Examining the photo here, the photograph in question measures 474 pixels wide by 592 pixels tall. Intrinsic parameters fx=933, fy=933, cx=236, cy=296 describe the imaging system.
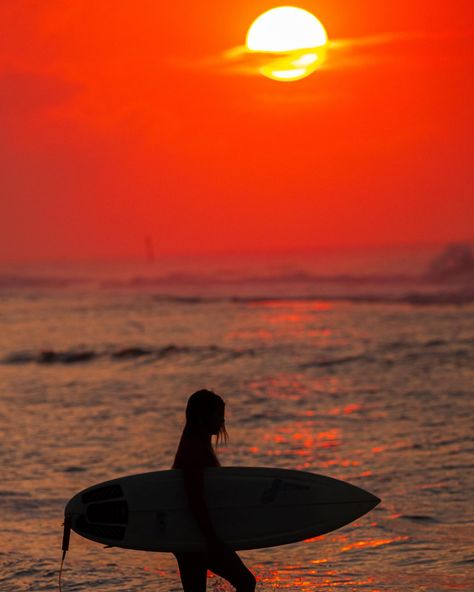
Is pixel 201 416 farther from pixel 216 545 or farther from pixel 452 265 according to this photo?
pixel 452 265

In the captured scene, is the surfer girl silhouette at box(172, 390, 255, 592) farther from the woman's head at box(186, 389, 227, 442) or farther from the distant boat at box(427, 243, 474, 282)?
the distant boat at box(427, 243, 474, 282)

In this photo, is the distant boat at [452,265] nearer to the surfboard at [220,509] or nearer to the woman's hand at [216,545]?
the surfboard at [220,509]

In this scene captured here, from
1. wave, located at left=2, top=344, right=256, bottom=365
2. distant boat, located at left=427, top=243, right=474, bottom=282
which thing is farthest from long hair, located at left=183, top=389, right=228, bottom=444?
distant boat, located at left=427, top=243, right=474, bottom=282

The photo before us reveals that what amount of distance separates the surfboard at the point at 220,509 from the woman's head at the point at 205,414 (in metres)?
0.36

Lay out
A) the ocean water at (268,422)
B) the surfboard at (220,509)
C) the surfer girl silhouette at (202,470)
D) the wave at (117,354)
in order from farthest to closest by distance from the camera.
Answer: the wave at (117,354)
the ocean water at (268,422)
the surfboard at (220,509)
the surfer girl silhouette at (202,470)

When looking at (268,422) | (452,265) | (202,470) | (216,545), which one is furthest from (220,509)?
(452,265)

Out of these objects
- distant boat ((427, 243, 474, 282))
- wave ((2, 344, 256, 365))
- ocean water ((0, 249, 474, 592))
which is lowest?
ocean water ((0, 249, 474, 592))

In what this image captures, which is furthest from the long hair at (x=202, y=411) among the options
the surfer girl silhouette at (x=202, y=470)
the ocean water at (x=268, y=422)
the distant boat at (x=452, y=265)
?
the distant boat at (x=452, y=265)

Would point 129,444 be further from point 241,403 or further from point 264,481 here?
point 264,481

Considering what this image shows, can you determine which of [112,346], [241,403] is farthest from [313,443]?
[112,346]

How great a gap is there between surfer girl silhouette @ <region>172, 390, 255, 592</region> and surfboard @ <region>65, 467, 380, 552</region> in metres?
0.15

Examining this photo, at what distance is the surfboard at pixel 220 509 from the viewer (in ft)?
17.7

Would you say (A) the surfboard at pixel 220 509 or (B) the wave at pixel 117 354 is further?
(B) the wave at pixel 117 354

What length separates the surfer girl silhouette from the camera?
16.5ft
